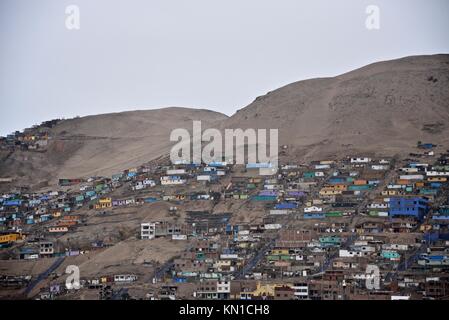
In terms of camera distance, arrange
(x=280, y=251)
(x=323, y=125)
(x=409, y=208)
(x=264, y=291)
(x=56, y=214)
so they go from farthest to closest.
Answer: (x=323, y=125), (x=56, y=214), (x=409, y=208), (x=280, y=251), (x=264, y=291)

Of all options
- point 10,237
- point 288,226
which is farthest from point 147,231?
point 10,237

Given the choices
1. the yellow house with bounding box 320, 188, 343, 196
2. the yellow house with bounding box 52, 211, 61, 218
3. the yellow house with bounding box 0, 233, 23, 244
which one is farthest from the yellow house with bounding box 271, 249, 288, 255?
the yellow house with bounding box 52, 211, 61, 218

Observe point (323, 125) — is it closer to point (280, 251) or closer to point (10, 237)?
point (280, 251)

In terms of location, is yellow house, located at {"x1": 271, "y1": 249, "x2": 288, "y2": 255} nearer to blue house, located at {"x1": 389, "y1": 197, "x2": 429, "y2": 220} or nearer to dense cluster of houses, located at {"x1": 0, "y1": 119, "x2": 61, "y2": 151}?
blue house, located at {"x1": 389, "y1": 197, "x2": 429, "y2": 220}
